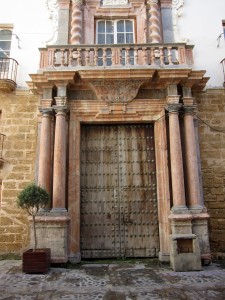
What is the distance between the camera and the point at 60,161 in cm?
637

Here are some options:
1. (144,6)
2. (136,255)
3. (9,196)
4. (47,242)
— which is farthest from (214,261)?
(144,6)

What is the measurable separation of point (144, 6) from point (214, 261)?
7146 mm

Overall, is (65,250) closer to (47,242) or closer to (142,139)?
(47,242)

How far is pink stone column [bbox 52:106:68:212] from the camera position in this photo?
616 centimetres

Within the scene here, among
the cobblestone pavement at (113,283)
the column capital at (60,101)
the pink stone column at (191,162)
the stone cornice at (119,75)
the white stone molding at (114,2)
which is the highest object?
the white stone molding at (114,2)

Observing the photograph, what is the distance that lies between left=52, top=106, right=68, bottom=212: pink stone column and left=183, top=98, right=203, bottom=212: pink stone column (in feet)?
9.18

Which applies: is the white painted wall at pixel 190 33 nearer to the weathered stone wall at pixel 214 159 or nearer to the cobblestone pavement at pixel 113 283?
the weathered stone wall at pixel 214 159

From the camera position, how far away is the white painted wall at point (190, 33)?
312 inches

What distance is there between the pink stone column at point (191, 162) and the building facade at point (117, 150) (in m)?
0.02

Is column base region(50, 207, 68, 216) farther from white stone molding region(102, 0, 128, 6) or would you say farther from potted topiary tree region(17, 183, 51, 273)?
white stone molding region(102, 0, 128, 6)

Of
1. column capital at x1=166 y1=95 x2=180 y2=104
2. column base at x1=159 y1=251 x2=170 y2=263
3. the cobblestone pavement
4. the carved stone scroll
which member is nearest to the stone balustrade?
the carved stone scroll

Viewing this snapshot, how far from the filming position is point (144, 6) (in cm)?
840

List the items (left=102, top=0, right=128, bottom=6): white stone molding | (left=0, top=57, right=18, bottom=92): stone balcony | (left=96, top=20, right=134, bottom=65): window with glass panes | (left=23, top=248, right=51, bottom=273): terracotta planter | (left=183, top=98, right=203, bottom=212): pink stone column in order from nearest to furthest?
(left=23, top=248, right=51, bottom=273): terracotta planter < (left=183, top=98, right=203, bottom=212): pink stone column < (left=0, top=57, right=18, bottom=92): stone balcony < (left=96, top=20, right=134, bottom=65): window with glass panes < (left=102, top=0, right=128, bottom=6): white stone molding

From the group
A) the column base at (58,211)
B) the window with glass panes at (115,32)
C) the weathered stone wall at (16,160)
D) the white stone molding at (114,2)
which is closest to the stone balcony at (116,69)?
the weathered stone wall at (16,160)
